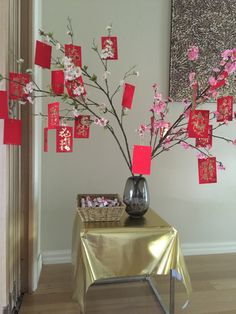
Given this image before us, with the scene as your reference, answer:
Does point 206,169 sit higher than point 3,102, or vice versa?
point 3,102

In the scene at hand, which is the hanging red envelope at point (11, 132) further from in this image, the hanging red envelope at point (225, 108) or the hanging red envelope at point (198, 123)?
the hanging red envelope at point (225, 108)

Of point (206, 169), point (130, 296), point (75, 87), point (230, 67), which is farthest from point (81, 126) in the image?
point (130, 296)

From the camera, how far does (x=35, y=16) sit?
2080 millimetres

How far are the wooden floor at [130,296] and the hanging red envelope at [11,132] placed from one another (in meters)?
1.03

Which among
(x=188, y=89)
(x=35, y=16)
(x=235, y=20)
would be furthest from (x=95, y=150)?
(x=235, y=20)

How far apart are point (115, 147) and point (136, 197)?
0.74 metres

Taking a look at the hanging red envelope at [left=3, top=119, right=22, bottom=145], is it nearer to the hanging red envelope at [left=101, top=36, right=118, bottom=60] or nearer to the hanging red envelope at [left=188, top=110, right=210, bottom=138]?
the hanging red envelope at [left=101, top=36, right=118, bottom=60]

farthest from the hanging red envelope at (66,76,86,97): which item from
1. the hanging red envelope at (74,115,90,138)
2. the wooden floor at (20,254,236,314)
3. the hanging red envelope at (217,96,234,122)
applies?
the wooden floor at (20,254,236,314)

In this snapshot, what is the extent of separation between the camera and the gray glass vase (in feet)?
6.41

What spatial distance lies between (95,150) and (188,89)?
864mm

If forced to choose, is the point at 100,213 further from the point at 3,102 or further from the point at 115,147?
the point at 115,147

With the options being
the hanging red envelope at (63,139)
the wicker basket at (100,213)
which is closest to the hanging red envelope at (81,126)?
the hanging red envelope at (63,139)

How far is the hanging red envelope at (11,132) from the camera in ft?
5.38

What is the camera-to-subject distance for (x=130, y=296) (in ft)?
7.16
